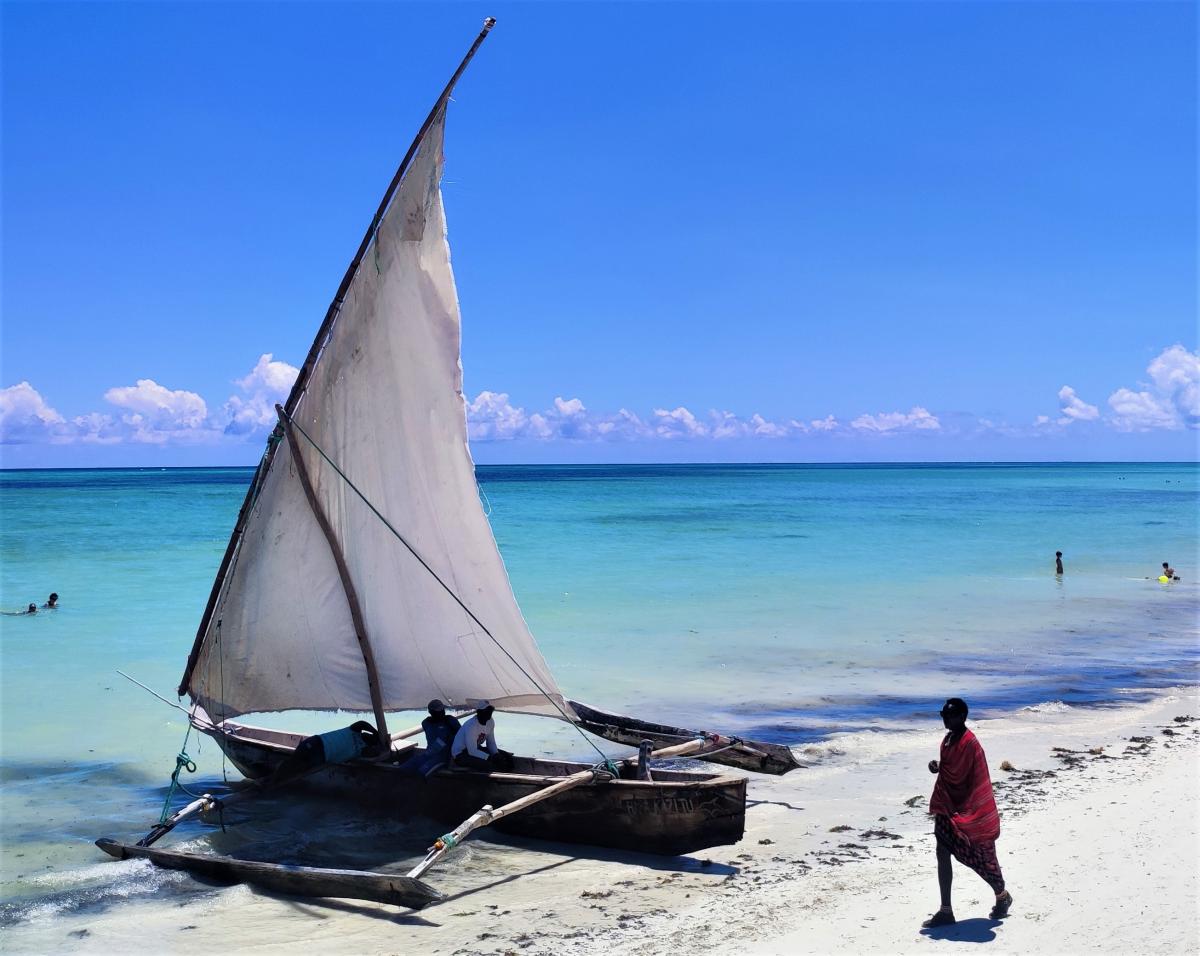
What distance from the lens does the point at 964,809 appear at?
654cm

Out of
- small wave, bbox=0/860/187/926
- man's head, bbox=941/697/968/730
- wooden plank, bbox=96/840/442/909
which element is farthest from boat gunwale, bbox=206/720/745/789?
man's head, bbox=941/697/968/730

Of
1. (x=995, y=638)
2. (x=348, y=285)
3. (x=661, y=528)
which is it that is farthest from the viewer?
(x=661, y=528)

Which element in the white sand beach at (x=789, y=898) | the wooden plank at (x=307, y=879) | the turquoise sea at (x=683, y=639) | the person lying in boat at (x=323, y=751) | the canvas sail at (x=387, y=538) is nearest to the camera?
the white sand beach at (x=789, y=898)

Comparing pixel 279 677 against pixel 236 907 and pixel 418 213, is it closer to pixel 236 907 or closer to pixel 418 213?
pixel 236 907

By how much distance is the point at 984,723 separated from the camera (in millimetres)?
13609

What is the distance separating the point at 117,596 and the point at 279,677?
2002 cm

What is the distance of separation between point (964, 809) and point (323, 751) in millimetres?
5869

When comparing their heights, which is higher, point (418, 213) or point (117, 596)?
point (418, 213)

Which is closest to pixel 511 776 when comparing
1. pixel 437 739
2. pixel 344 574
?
pixel 437 739

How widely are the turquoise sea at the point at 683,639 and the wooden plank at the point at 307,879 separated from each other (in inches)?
13.2

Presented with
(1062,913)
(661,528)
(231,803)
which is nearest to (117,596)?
(231,803)

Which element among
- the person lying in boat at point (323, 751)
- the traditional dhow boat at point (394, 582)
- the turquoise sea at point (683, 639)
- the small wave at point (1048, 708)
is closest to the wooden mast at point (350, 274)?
the traditional dhow boat at point (394, 582)

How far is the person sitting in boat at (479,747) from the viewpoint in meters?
9.32

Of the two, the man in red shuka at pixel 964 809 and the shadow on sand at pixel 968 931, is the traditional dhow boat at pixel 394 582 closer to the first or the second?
the shadow on sand at pixel 968 931
